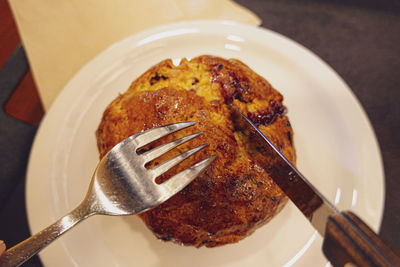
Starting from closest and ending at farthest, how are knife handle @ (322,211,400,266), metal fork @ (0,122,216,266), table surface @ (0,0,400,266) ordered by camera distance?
1. knife handle @ (322,211,400,266)
2. metal fork @ (0,122,216,266)
3. table surface @ (0,0,400,266)

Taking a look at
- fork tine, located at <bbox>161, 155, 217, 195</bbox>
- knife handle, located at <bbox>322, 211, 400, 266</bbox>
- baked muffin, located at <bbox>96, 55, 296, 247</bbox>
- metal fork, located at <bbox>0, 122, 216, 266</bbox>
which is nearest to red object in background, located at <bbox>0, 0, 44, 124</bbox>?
baked muffin, located at <bbox>96, 55, 296, 247</bbox>

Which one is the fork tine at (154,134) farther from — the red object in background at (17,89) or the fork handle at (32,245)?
the red object in background at (17,89)

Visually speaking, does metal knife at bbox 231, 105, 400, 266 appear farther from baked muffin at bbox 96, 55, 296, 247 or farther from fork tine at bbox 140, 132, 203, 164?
fork tine at bbox 140, 132, 203, 164

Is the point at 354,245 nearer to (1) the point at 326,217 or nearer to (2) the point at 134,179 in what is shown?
(1) the point at 326,217

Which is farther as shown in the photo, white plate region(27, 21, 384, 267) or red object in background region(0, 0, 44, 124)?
red object in background region(0, 0, 44, 124)

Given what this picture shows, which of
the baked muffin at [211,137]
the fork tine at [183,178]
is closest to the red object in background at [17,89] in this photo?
the baked muffin at [211,137]

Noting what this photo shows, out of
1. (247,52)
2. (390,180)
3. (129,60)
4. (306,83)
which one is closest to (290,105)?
(306,83)

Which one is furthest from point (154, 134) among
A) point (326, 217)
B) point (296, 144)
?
point (296, 144)

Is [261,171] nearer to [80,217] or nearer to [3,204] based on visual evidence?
[80,217]
